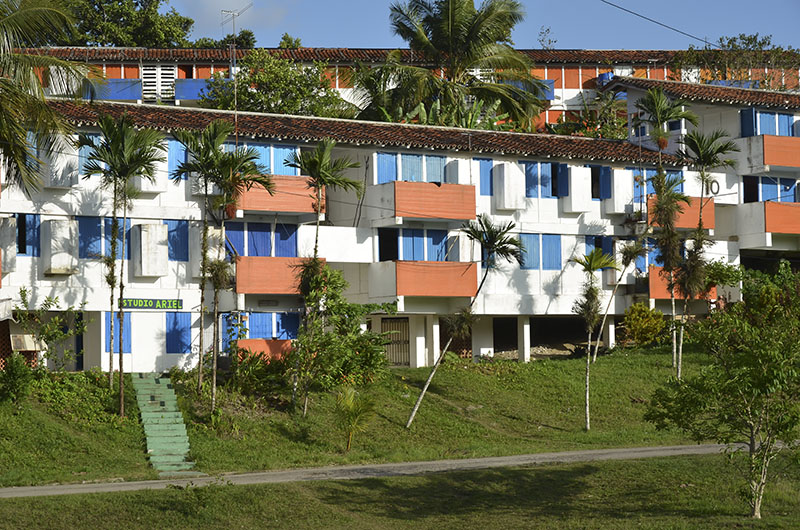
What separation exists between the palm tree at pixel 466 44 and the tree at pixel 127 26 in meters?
25.1

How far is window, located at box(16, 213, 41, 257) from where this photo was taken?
39156mm

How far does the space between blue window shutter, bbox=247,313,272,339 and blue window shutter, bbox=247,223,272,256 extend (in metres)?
2.17

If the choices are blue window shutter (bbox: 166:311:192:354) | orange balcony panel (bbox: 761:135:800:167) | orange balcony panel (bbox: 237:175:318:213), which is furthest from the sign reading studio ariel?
orange balcony panel (bbox: 761:135:800:167)

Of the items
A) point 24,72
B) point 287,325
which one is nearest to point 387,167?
point 287,325

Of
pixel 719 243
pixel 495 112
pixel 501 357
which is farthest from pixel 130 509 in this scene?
pixel 495 112

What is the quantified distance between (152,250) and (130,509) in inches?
630

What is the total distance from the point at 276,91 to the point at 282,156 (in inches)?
617

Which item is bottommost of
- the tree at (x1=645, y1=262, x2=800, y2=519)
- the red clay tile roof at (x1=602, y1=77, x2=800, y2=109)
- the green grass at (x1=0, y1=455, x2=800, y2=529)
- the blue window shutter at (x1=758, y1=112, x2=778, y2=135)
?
the green grass at (x1=0, y1=455, x2=800, y2=529)

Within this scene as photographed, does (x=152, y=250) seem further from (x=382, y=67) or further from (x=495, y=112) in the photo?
(x=495, y=112)

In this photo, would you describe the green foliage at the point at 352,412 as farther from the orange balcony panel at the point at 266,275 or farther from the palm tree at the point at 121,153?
the orange balcony panel at the point at 266,275

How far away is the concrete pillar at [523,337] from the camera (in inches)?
1925

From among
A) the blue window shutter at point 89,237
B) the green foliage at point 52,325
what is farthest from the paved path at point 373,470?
the blue window shutter at point 89,237

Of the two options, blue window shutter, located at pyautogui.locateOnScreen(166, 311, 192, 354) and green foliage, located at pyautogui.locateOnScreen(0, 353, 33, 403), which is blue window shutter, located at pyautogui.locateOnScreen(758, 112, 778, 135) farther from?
green foliage, located at pyautogui.locateOnScreen(0, 353, 33, 403)

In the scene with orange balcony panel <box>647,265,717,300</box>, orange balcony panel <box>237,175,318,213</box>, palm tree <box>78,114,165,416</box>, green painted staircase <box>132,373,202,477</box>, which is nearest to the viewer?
green painted staircase <box>132,373,202,477</box>
